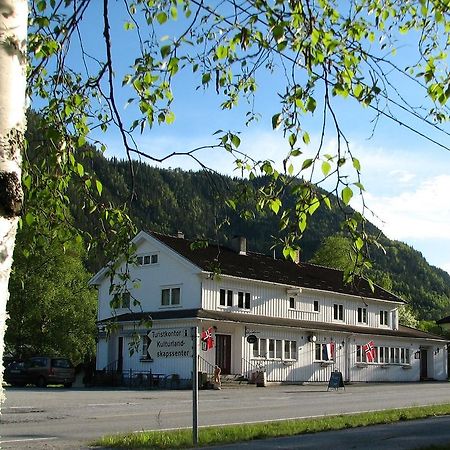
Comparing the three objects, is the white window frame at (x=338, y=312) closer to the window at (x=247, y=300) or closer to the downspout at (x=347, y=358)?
the downspout at (x=347, y=358)

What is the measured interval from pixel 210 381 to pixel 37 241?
3213cm

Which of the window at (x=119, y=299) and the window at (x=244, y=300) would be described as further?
the window at (x=244, y=300)

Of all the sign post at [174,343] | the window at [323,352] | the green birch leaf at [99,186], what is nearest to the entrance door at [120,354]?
the window at [323,352]

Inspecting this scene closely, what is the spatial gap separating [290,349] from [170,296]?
27.2 feet

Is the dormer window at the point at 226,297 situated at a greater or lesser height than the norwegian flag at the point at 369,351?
greater

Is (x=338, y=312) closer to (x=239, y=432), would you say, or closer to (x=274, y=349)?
(x=274, y=349)

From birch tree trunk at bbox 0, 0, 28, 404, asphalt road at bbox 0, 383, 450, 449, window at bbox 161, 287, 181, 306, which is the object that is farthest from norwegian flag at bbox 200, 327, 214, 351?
birch tree trunk at bbox 0, 0, 28, 404

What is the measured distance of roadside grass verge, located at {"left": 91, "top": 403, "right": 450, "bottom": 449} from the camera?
1184cm

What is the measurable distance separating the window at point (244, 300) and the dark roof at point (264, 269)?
1.07 metres

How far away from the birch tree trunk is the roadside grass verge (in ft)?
30.3

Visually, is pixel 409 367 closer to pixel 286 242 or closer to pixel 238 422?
pixel 238 422

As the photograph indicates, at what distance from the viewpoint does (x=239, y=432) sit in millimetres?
13375

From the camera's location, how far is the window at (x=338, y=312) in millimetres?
50719

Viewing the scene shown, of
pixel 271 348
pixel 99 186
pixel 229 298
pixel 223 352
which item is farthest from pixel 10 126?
pixel 271 348
